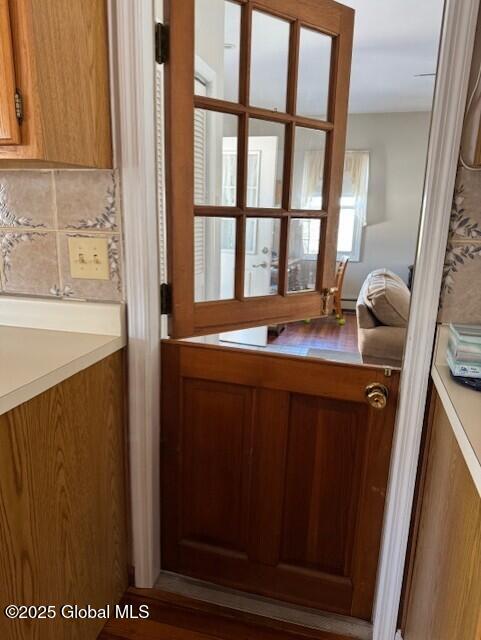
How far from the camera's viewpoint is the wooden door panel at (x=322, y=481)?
4.54 ft

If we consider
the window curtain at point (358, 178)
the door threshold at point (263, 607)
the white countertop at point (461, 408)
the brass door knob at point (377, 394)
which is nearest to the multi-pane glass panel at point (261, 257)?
the brass door knob at point (377, 394)

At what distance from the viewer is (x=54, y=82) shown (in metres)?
1.00

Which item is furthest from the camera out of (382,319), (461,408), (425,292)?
(382,319)

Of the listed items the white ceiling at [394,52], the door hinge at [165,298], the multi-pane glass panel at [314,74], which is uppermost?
the white ceiling at [394,52]

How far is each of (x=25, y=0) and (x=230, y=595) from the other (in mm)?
1799

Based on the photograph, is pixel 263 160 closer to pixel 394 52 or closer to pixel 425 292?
pixel 425 292

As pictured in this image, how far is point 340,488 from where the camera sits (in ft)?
4.70

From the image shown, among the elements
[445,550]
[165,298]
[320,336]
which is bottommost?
[445,550]

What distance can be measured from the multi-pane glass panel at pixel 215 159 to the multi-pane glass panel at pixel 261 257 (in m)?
0.12

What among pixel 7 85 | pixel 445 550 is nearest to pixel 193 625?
pixel 445 550

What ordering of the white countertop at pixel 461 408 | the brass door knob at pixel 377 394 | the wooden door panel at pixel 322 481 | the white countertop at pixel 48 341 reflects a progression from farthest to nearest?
the wooden door panel at pixel 322 481
the brass door knob at pixel 377 394
the white countertop at pixel 48 341
the white countertop at pixel 461 408

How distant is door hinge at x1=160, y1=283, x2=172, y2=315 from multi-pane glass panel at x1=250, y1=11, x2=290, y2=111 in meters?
0.61

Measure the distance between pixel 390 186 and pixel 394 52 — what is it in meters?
1.93

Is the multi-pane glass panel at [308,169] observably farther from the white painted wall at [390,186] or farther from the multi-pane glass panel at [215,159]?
the white painted wall at [390,186]
